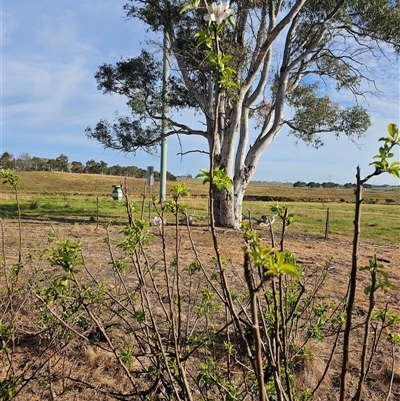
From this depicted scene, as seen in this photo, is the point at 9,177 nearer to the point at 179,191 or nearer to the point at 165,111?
the point at 179,191

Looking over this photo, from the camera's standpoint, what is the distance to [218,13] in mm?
1208

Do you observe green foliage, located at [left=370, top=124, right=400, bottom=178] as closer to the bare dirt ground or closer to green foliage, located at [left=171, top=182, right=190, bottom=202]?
green foliage, located at [left=171, top=182, right=190, bottom=202]

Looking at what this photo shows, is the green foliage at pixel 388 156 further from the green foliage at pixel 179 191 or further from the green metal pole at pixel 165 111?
the green metal pole at pixel 165 111

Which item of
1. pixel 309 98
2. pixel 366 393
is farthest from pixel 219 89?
pixel 309 98

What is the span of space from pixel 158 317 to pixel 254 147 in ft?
29.6

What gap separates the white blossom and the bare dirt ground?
9.69ft

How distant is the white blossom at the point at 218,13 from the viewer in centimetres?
119

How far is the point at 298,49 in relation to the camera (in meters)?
12.5

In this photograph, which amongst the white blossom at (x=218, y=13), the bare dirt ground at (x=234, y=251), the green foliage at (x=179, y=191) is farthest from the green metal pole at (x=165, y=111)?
the white blossom at (x=218, y=13)

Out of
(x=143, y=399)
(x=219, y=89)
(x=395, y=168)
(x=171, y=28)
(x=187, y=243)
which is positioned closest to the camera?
(x=395, y=168)

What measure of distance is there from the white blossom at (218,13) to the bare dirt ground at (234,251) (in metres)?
2.95

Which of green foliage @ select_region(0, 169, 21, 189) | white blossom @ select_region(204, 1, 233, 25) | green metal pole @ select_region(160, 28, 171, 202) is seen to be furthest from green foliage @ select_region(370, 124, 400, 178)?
green metal pole @ select_region(160, 28, 171, 202)

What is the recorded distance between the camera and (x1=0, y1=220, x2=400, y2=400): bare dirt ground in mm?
5707

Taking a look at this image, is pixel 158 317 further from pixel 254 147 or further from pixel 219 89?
pixel 254 147
